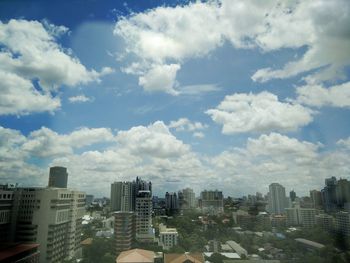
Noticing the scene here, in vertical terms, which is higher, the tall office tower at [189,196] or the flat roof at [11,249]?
the tall office tower at [189,196]

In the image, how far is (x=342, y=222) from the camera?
9.17 metres

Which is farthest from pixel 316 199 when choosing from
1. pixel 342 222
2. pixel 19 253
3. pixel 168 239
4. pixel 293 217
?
pixel 19 253

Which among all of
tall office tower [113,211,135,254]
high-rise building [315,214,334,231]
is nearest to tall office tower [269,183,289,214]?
high-rise building [315,214,334,231]

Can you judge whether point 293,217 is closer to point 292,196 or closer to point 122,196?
point 292,196

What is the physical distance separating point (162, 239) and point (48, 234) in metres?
3.84

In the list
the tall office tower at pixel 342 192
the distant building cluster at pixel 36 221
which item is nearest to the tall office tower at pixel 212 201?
the tall office tower at pixel 342 192

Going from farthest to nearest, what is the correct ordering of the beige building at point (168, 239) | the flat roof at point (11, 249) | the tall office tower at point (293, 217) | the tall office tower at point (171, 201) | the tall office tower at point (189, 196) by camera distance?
the tall office tower at point (189, 196) < the tall office tower at point (171, 201) < the tall office tower at point (293, 217) < the beige building at point (168, 239) < the flat roof at point (11, 249)

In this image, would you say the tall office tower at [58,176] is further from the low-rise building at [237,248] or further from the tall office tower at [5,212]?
the low-rise building at [237,248]

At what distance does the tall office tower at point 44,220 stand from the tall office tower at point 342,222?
25.9 feet

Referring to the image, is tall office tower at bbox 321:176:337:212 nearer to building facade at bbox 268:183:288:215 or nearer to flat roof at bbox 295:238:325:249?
flat roof at bbox 295:238:325:249

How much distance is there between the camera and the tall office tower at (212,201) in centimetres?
1710

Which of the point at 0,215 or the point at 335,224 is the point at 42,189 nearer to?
the point at 0,215

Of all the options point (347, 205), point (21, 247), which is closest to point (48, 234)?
point (21, 247)

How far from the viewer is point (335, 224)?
927cm
